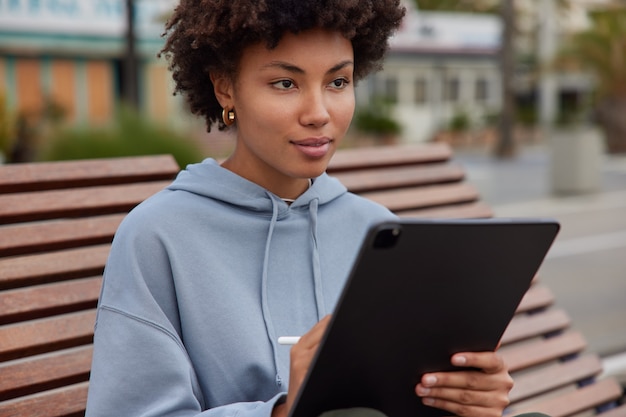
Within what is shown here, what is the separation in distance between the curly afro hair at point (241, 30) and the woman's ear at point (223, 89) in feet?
0.07

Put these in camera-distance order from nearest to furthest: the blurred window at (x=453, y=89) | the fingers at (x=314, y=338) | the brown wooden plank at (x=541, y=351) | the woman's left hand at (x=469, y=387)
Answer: the fingers at (x=314, y=338)
the woman's left hand at (x=469, y=387)
the brown wooden plank at (x=541, y=351)
the blurred window at (x=453, y=89)

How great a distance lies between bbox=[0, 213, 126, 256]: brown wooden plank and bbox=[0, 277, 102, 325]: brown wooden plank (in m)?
0.11

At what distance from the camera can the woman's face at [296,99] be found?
1.74 metres

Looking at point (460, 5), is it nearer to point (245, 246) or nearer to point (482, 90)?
point (482, 90)

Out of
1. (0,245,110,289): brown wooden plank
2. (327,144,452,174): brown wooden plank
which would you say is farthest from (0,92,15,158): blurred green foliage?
(0,245,110,289): brown wooden plank

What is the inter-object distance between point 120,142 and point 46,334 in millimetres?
7362

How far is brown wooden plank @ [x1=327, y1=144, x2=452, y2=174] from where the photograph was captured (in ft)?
10.4

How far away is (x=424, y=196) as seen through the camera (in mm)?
3246

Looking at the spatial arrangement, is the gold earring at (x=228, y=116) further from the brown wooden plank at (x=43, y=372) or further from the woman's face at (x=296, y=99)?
the brown wooden plank at (x=43, y=372)

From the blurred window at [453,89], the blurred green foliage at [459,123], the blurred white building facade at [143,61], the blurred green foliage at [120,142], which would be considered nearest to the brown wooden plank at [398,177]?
the blurred green foliage at [120,142]

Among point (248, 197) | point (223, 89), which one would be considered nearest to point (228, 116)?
point (223, 89)

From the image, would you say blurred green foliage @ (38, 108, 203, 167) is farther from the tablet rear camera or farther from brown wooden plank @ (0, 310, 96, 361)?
the tablet rear camera

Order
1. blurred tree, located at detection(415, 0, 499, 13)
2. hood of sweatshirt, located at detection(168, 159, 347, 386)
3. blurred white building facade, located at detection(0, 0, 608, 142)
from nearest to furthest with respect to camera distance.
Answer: hood of sweatshirt, located at detection(168, 159, 347, 386) < blurred white building facade, located at detection(0, 0, 608, 142) < blurred tree, located at detection(415, 0, 499, 13)

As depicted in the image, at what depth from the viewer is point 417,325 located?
1459 millimetres
